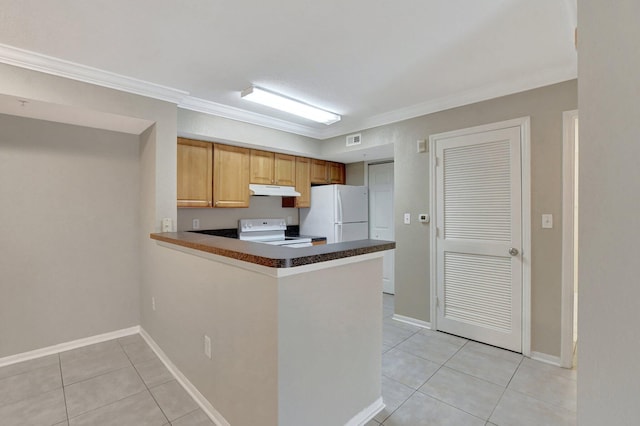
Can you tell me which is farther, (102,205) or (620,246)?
Answer: (102,205)

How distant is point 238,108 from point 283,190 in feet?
4.07

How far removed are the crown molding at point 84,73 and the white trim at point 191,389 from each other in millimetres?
2318

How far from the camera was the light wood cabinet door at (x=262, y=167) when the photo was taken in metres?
3.84

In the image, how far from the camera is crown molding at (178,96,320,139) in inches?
121

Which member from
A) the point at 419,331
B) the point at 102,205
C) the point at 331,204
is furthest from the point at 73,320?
the point at 419,331

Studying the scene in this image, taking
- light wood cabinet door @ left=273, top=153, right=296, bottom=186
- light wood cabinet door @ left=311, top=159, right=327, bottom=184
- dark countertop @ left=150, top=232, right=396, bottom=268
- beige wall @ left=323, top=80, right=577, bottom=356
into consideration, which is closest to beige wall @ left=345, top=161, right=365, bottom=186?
light wood cabinet door @ left=311, top=159, right=327, bottom=184

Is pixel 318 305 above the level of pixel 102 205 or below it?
below

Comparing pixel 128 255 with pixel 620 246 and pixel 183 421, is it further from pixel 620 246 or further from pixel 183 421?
pixel 620 246

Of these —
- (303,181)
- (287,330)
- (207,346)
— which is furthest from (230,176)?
(287,330)

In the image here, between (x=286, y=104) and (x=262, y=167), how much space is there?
44.5 inches

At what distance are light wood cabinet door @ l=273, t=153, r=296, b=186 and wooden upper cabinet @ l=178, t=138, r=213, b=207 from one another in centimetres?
92

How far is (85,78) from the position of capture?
2361 mm

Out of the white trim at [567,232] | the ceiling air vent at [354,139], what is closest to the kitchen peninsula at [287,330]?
the white trim at [567,232]

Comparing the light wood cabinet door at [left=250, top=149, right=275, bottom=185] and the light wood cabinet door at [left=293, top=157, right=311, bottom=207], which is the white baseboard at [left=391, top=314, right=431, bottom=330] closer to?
the light wood cabinet door at [left=293, top=157, right=311, bottom=207]
